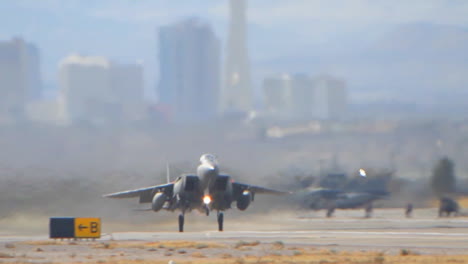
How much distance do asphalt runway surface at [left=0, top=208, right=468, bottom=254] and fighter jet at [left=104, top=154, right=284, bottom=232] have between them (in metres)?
1.74

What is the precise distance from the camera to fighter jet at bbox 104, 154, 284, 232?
212ft

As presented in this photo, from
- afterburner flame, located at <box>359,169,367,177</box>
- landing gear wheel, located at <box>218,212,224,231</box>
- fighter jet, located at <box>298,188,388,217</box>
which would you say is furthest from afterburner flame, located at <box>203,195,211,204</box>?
afterburner flame, located at <box>359,169,367,177</box>

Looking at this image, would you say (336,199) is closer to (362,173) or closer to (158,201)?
(362,173)

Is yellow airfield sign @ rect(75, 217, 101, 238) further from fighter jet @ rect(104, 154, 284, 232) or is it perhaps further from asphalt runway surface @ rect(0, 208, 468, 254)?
fighter jet @ rect(104, 154, 284, 232)

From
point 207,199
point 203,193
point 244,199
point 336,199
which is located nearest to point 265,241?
point 207,199

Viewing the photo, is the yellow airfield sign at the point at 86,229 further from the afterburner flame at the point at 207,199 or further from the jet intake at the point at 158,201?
the jet intake at the point at 158,201

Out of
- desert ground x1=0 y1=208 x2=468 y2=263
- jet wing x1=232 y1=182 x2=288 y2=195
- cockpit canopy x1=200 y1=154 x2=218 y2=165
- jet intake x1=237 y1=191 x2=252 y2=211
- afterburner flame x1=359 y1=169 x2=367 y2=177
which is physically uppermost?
cockpit canopy x1=200 y1=154 x2=218 y2=165

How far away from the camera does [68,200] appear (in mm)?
65250

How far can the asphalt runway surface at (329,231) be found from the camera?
51594 millimetres

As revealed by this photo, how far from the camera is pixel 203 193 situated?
214ft

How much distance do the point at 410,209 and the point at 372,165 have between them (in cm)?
426

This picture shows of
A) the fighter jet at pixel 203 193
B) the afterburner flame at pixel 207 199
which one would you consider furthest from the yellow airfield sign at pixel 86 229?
the afterburner flame at pixel 207 199

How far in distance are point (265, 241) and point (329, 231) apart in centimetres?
1124

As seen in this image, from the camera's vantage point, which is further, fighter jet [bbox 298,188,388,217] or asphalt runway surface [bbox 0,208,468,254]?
fighter jet [bbox 298,188,388,217]
